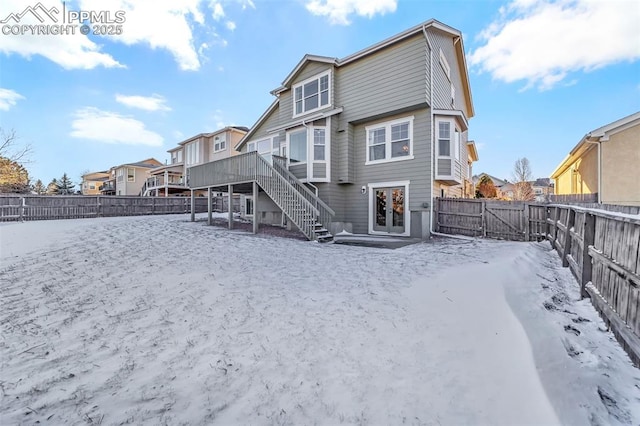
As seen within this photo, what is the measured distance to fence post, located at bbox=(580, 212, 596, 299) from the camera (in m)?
4.00

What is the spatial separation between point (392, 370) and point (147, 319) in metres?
3.04

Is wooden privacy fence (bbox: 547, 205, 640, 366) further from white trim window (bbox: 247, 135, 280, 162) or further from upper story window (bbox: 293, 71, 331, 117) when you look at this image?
white trim window (bbox: 247, 135, 280, 162)

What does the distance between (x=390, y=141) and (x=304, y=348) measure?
10.2 m

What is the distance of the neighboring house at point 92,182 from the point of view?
159 feet

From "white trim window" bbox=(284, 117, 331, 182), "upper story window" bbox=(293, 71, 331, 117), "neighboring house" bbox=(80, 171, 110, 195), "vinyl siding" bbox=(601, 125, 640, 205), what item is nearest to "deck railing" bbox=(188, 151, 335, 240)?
"white trim window" bbox=(284, 117, 331, 182)

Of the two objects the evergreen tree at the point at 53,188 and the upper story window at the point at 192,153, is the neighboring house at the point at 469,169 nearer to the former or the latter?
the upper story window at the point at 192,153

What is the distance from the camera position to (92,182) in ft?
160

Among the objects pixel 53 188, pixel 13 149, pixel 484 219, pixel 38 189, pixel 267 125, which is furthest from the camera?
pixel 53 188

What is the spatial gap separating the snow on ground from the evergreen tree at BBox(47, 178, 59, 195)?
172 feet

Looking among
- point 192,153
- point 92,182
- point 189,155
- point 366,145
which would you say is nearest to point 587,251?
point 366,145

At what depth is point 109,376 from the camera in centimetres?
250

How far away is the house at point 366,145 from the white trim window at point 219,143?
38.9ft

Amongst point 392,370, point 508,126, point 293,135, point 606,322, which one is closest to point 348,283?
point 392,370

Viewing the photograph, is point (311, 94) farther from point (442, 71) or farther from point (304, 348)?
point (304, 348)
